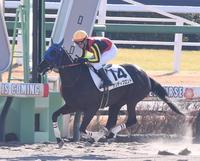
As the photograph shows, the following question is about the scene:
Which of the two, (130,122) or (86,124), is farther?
(130,122)

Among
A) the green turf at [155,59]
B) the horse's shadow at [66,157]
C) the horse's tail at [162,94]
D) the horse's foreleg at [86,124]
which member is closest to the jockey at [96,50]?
the horse's foreleg at [86,124]

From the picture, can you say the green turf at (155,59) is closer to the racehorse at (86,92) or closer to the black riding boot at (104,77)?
the racehorse at (86,92)

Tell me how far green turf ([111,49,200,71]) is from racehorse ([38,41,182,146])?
909 cm

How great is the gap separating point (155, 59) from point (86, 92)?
13876mm

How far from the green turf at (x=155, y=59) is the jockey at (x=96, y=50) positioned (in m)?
9.47

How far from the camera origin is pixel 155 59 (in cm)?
2598

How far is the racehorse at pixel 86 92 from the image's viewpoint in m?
12.0

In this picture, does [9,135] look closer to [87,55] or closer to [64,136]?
[64,136]

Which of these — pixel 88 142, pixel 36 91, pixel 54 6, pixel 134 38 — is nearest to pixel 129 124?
pixel 88 142

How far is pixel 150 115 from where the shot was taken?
14.2 m

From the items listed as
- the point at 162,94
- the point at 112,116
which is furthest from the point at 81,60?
the point at 162,94

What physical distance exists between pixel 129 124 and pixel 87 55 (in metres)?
1.32

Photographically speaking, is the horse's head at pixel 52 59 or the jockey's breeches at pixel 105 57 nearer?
the horse's head at pixel 52 59

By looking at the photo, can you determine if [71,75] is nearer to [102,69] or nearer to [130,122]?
[102,69]
